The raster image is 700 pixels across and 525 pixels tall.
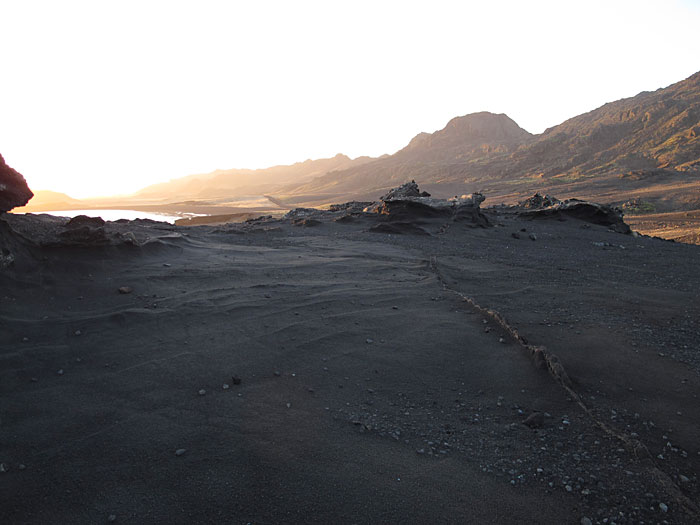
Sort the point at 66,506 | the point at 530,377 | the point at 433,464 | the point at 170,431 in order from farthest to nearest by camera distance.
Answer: the point at 530,377
the point at 170,431
the point at 433,464
the point at 66,506

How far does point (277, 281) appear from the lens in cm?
708

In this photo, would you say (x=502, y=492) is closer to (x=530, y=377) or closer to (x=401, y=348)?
(x=530, y=377)

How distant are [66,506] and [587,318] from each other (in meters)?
5.73

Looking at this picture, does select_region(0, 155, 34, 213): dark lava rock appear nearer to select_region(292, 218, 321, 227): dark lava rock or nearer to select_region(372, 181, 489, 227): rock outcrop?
select_region(292, 218, 321, 227): dark lava rock

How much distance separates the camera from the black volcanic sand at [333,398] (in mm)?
2574

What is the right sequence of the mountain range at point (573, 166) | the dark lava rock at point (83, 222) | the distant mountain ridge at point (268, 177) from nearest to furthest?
the dark lava rock at point (83, 222), the mountain range at point (573, 166), the distant mountain ridge at point (268, 177)

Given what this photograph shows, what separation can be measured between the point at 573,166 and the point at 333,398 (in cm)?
6573

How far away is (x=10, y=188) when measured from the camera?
590 cm

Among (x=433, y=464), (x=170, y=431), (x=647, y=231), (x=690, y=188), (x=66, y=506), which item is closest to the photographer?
(x=66, y=506)

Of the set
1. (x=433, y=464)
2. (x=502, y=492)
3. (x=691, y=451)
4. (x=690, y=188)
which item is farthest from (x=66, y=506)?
(x=690, y=188)

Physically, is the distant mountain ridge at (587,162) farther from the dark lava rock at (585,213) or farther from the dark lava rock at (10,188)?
the dark lava rock at (10,188)

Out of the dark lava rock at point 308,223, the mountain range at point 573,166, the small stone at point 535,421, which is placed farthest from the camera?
the mountain range at point 573,166

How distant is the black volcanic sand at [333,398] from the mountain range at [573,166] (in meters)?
34.1

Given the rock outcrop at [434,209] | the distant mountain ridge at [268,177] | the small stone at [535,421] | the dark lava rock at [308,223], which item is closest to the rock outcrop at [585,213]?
the rock outcrop at [434,209]
